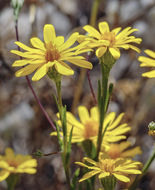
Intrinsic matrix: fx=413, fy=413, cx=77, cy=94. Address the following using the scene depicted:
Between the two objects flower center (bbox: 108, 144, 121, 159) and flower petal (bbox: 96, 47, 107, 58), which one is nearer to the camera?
flower petal (bbox: 96, 47, 107, 58)

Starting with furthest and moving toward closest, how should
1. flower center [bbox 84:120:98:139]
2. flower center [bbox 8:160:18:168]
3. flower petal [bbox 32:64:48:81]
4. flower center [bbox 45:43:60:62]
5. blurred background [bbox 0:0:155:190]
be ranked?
1. blurred background [bbox 0:0:155:190]
2. flower center [bbox 8:160:18:168]
3. flower center [bbox 84:120:98:139]
4. flower center [bbox 45:43:60:62]
5. flower petal [bbox 32:64:48:81]

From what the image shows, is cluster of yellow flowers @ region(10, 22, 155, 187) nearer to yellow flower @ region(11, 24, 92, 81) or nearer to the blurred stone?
yellow flower @ region(11, 24, 92, 81)

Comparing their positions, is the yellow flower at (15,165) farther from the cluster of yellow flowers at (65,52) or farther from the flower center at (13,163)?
the cluster of yellow flowers at (65,52)

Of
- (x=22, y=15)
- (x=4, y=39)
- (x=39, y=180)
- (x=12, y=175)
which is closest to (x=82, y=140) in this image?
(x=12, y=175)

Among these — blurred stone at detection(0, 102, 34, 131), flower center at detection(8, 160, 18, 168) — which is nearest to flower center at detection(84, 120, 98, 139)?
flower center at detection(8, 160, 18, 168)

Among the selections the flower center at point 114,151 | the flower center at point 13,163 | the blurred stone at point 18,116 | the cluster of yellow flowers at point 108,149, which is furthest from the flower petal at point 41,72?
the blurred stone at point 18,116

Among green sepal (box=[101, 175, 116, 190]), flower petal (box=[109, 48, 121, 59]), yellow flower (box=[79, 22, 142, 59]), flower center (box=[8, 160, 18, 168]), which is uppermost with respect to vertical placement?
yellow flower (box=[79, 22, 142, 59])
